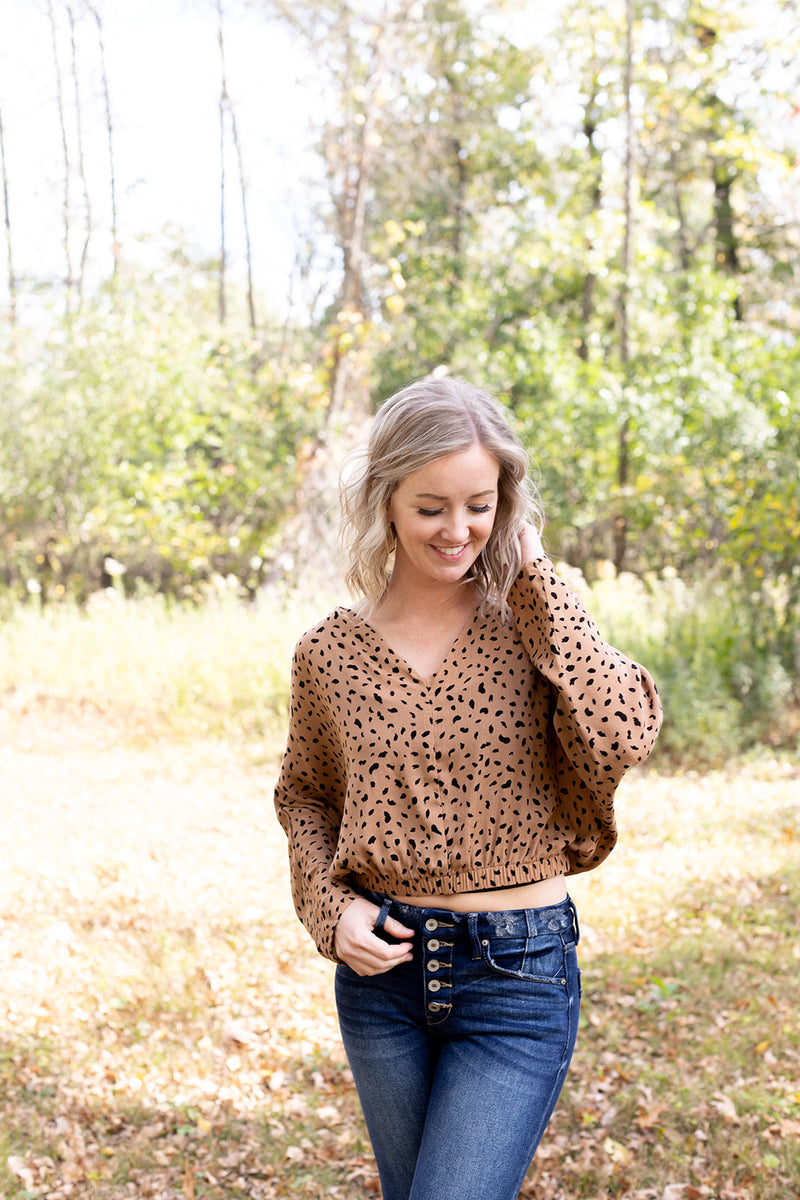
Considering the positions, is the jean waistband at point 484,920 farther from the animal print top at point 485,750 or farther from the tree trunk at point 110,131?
the tree trunk at point 110,131

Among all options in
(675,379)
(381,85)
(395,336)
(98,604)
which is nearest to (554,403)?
(675,379)

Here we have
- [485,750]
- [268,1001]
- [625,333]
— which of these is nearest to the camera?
[485,750]

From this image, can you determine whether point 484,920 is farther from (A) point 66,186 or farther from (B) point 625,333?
(A) point 66,186

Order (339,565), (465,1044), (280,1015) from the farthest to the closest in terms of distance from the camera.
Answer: (339,565), (280,1015), (465,1044)

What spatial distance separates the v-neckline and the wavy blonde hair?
41 millimetres

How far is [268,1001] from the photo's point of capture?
4.74m

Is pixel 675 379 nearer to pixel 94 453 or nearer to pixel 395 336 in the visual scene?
pixel 395 336

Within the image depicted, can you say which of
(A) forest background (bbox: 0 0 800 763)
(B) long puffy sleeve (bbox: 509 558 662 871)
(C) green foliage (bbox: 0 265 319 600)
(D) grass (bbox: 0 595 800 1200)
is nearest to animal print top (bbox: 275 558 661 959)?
(B) long puffy sleeve (bbox: 509 558 662 871)

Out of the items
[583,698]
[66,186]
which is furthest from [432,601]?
[66,186]

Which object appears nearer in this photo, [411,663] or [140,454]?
[411,663]

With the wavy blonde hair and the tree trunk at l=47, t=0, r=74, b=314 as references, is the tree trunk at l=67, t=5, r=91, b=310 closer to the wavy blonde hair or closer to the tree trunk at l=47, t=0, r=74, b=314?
the tree trunk at l=47, t=0, r=74, b=314

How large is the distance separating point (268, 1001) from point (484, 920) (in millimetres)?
3096

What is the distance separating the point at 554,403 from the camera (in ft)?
46.6

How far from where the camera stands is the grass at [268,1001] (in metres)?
3.66
